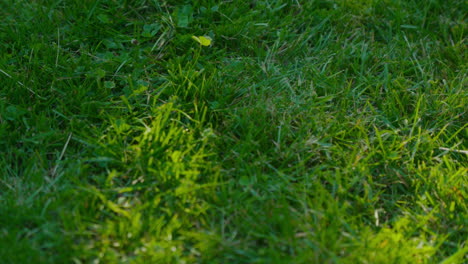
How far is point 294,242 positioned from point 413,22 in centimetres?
175

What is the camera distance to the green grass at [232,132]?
189cm

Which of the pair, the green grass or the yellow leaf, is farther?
the yellow leaf

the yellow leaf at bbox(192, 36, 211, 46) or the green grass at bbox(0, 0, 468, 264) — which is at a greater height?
the yellow leaf at bbox(192, 36, 211, 46)

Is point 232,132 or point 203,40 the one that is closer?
point 232,132

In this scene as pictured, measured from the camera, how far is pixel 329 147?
2.22 m

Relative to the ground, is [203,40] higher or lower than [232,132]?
higher

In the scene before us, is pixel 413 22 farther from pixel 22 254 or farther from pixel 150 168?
pixel 22 254

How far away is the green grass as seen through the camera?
189 cm

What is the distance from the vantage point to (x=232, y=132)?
2.27m

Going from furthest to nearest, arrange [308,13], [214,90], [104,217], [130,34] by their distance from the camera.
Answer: [308,13] → [130,34] → [214,90] → [104,217]

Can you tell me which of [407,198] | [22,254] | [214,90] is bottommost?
[407,198]

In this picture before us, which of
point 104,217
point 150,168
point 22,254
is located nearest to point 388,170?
point 150,168

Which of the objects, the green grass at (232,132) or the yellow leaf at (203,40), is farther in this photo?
the yellow leaf at (203,40)

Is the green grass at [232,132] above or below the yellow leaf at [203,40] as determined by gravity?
below
